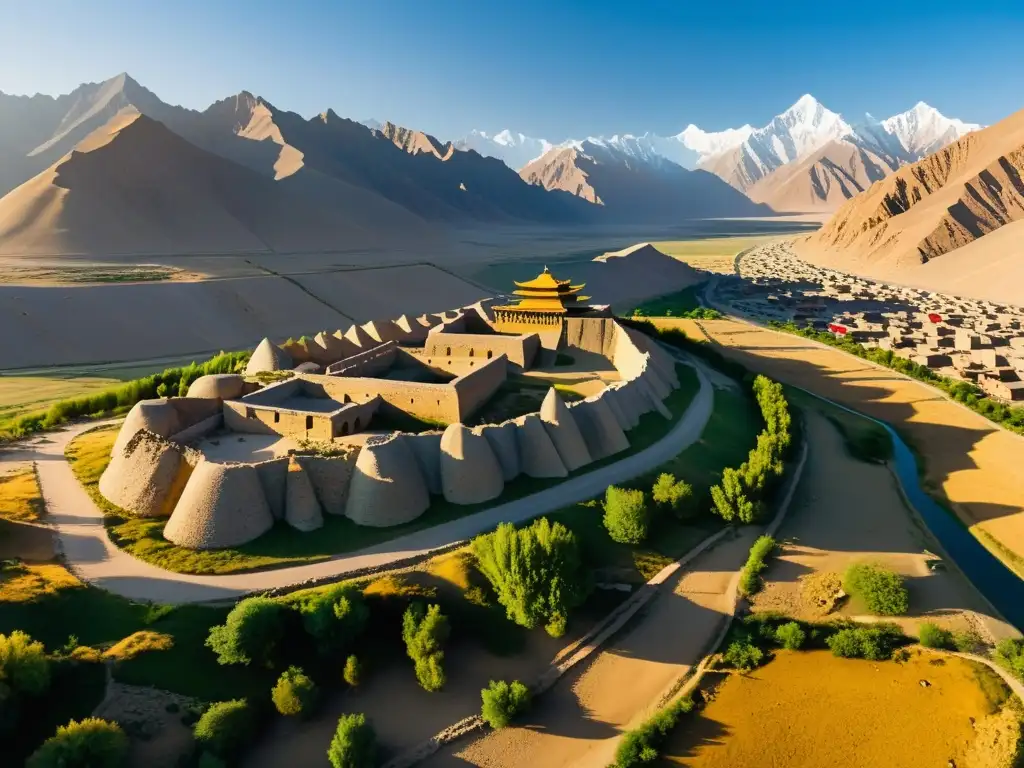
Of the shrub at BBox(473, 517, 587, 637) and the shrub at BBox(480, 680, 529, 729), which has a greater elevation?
the shrub at BBox(473, 517, 587, 637)

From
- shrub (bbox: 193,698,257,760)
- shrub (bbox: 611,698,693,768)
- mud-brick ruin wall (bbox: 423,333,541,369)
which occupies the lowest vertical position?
shrub (bbox: 193,698,257,760)

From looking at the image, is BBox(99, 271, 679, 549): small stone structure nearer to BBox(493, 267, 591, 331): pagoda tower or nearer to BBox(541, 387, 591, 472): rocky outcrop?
BBox(541, 387, 591, 472): rocky outcrop

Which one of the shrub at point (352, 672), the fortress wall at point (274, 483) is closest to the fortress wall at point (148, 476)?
the fortress wall at point (274, 483)

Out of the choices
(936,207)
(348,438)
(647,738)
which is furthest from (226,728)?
(936,207)

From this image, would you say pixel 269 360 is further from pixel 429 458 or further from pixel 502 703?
pixel 502 703

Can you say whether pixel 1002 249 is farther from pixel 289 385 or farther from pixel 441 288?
pixel 289 385

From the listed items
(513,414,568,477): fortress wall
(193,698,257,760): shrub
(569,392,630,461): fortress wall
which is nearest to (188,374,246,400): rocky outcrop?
(513,414,568,477): fortress wall

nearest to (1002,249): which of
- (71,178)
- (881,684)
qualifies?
(881,684)
